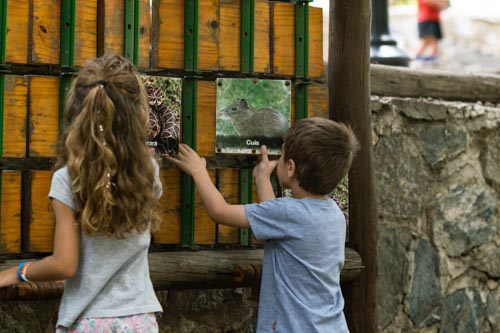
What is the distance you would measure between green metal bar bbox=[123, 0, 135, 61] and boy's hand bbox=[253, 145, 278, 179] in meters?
0.64

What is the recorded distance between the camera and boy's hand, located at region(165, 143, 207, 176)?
11.0 ft

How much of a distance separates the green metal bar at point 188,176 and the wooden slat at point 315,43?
0.54 meters

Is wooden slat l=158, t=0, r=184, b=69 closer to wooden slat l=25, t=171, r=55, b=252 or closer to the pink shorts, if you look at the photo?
wooden slat l=25, t=171, r=55, b=252

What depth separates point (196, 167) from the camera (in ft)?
11.0

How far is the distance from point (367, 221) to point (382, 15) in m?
1.96

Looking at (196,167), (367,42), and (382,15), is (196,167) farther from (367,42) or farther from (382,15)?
(382,15)

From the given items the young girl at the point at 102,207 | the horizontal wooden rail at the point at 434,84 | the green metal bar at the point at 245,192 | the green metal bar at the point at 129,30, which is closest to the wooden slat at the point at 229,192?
the green metal bar at the point at 245,192

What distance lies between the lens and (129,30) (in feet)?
11.0

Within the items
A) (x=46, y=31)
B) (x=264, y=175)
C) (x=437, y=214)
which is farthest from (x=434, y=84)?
(x=46, y=31)

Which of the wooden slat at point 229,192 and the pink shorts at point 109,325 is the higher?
the wooden slat at point 229,192

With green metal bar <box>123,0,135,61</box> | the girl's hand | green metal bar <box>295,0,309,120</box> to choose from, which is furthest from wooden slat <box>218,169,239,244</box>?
the girl's hand

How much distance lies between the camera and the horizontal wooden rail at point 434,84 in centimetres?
459

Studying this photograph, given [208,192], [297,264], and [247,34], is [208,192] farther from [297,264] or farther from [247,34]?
[247,34]

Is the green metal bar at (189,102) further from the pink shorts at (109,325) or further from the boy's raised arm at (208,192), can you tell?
the pink shorts at (109,325)
